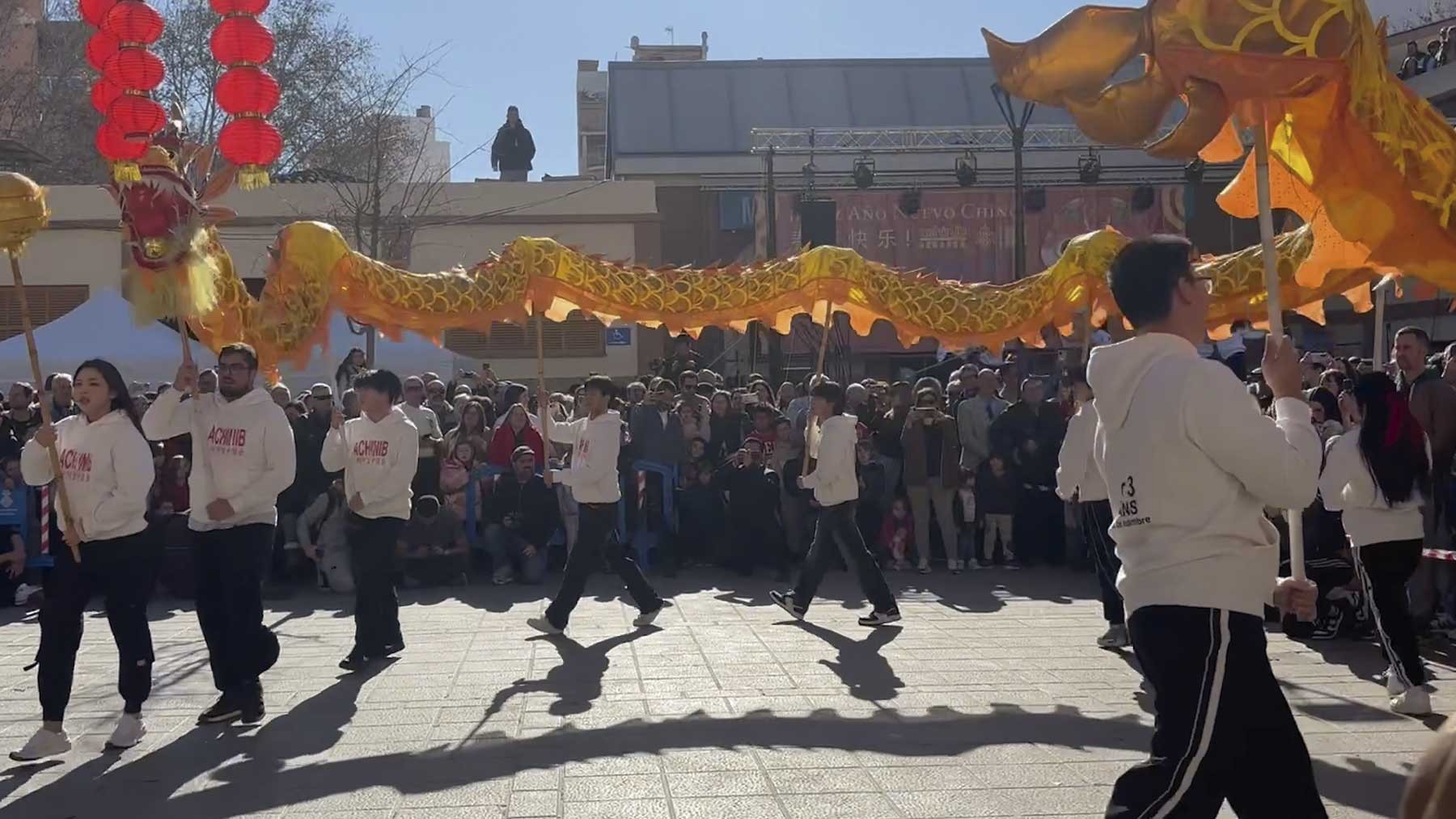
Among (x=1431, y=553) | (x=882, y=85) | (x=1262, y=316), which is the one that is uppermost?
(x=882, y=85)

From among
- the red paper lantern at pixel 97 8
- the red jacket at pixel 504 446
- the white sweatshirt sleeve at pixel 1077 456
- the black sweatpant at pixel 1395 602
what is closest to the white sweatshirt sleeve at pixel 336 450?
the red paper lantern at pixel 97 8

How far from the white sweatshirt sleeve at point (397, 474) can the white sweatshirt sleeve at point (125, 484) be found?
190cm

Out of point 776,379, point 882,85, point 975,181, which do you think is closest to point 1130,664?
point 776,379

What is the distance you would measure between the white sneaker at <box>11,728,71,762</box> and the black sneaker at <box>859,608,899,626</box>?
17.4ft

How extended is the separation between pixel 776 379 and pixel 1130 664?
46.0 ft

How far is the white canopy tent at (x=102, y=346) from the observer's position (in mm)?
17219

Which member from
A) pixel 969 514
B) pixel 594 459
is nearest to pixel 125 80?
pixel 594 459

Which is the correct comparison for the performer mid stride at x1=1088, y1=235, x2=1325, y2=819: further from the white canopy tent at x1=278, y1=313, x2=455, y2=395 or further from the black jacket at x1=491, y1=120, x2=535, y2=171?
the black jacket at x1=491, y1=120, x2=535, y2=171

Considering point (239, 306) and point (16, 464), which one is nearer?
point (239, 306)

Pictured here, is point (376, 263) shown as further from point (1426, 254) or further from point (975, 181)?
point (975, 181)

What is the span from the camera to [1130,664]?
26.3ft

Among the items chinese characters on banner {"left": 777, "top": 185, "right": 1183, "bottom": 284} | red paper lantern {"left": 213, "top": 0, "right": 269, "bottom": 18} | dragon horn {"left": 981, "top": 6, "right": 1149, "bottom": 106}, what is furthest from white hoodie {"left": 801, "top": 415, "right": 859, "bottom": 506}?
chinese characters on banner {"left": 777, "top": 185, "right": 1183, "bottom": 284}

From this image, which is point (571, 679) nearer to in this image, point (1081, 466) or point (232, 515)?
point (232, 515)

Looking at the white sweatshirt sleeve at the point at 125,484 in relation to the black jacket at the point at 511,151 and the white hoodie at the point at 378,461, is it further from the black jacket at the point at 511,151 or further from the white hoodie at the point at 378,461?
the black jacket at the point at 511,151
